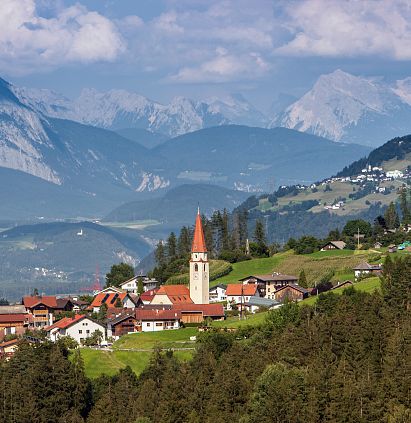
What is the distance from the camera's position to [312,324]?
82.2 meters

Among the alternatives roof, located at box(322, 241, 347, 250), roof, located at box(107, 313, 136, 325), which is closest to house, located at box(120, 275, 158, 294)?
roof, located at box(322, 241, 347, 250)

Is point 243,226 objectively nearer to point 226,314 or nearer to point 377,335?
point 226,314

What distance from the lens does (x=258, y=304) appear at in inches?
4988

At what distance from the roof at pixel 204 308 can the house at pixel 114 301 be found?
10957mm

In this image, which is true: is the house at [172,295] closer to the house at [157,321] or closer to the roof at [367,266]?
the house at [157,321]

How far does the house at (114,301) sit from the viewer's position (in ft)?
438

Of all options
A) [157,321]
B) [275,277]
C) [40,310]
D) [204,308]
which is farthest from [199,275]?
[40,310]

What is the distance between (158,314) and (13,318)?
2041 cm

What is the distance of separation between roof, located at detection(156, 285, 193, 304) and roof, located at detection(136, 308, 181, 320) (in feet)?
20.7

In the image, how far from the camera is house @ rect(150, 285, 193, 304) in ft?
415

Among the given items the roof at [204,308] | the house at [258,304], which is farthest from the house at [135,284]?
the roof at [204,308]

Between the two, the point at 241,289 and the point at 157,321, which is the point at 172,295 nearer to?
the point at 157,321

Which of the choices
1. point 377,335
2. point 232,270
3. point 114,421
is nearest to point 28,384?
point 114,421

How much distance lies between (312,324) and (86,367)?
23.5 meters
